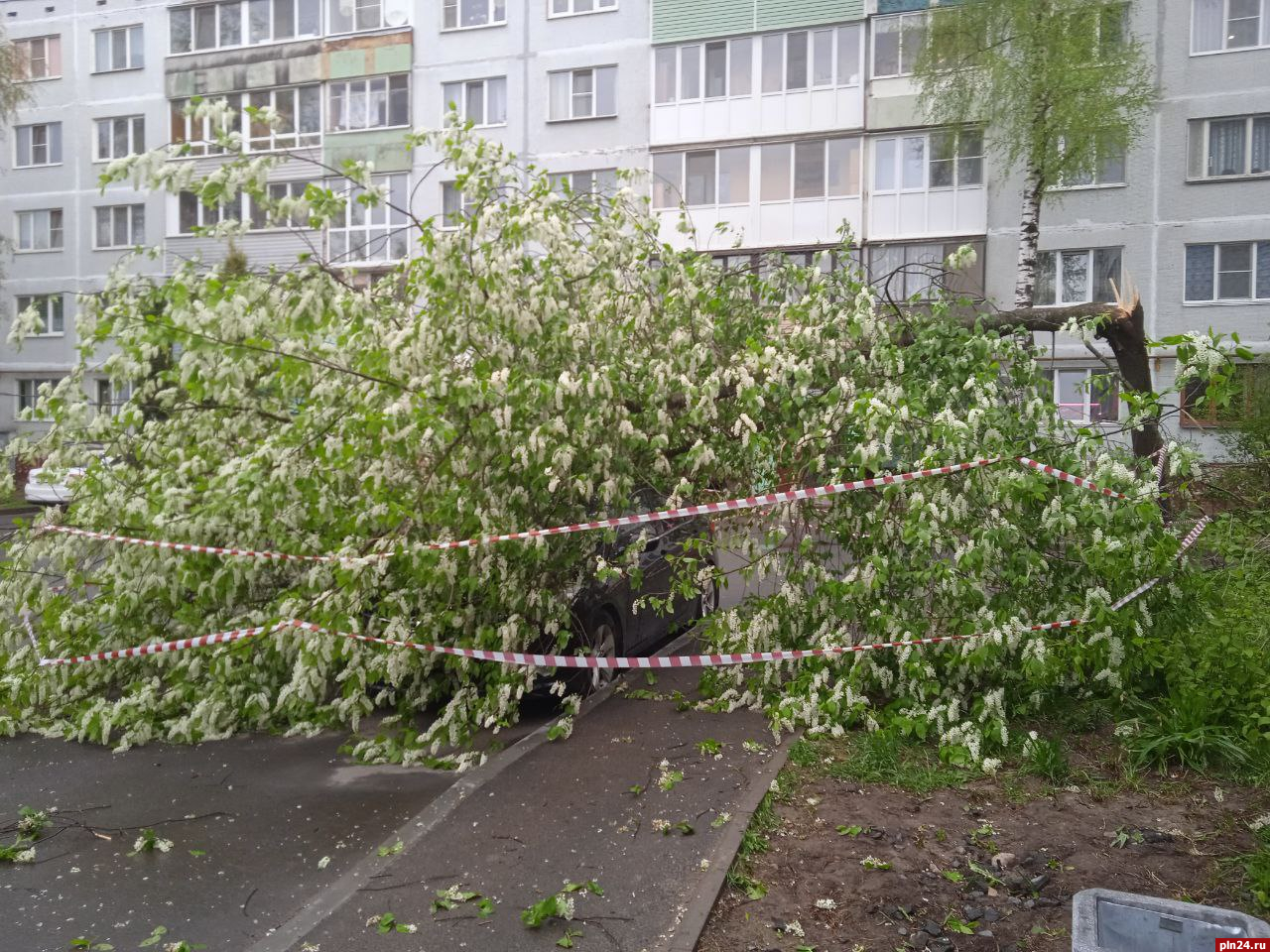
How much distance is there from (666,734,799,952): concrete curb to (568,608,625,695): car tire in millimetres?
1868

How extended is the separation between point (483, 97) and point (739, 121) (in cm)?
766

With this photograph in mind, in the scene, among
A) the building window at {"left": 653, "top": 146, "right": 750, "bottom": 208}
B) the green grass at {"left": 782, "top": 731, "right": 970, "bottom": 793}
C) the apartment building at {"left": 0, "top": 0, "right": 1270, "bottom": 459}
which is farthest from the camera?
the building window at {"left": 653, "top": 146, "right": 750, "bottom": 208}

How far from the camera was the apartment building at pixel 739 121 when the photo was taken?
23.9 metres

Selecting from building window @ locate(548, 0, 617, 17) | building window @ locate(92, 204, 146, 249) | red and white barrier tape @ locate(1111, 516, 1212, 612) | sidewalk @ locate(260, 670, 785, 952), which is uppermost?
building window @ locate(548, 0, 617, 17)

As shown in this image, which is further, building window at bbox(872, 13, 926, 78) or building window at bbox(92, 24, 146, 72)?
building window at bbox(92, 24, 146, 72)

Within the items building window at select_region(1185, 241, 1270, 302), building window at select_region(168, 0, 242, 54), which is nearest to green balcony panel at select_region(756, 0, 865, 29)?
building window at select_region(1185, 241, 1270, 302)

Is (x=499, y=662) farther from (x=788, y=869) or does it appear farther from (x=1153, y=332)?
(x=1153, y=332)

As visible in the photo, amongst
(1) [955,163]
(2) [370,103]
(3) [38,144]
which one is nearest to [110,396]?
(1) [955,163]

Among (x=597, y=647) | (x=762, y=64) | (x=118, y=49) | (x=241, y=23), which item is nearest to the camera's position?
(x=597, y=647)

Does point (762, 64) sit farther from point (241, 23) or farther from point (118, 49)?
point (118, 49)

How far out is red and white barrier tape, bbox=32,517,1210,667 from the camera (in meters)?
6.29

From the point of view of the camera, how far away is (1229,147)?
23938 millimetres

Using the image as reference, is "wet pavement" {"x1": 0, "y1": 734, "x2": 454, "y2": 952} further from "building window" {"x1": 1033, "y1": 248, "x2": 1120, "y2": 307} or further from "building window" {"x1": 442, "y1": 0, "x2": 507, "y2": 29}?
"building window" {"x1": 442, "y1": 0, "x2": 507, "y2": 29}

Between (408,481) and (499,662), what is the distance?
4.45 feet
